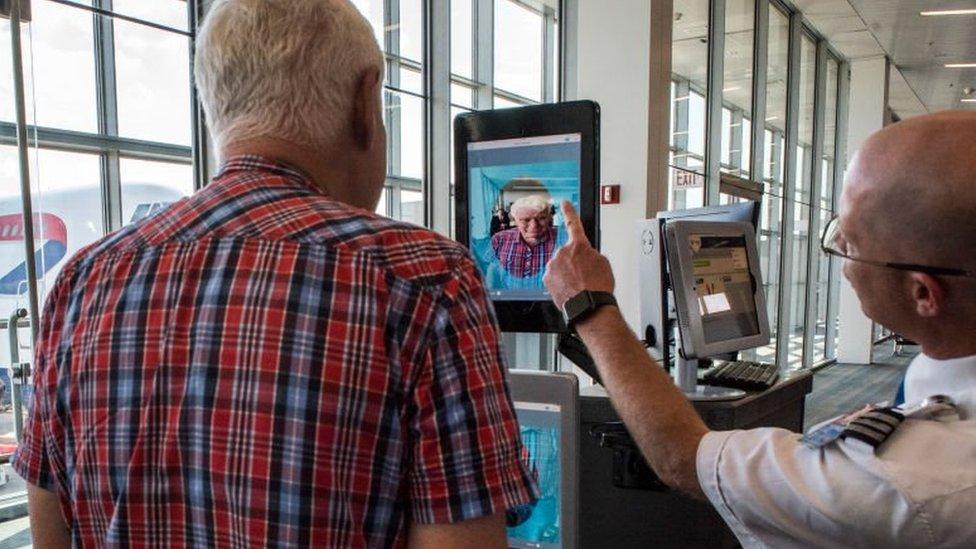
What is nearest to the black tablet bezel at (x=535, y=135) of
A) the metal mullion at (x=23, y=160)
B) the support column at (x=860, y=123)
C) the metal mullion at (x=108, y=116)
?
the metal mullion at (x=23, y=160)

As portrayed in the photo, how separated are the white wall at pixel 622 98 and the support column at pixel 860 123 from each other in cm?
630

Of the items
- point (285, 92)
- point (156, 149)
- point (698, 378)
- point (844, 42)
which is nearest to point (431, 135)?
point (156, 149)

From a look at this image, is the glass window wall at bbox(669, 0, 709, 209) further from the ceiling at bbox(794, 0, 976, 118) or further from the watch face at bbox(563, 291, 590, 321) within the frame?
the watch face at bbox(563, 291, 590, 321)

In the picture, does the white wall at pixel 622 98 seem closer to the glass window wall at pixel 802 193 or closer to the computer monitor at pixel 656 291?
the computer monitor at pixel 656 291

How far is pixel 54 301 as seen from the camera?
763 millimetres

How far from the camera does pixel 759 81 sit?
7.09 m

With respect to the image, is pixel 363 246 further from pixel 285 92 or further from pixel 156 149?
pixel 156 149

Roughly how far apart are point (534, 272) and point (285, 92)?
0.86m

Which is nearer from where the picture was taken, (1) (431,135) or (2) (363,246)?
(2) (363,246)

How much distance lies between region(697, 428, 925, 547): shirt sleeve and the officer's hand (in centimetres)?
35

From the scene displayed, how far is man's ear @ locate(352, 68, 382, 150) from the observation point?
76 centimetres

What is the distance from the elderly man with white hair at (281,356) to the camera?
0.65m

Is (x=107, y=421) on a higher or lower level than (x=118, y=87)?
lower

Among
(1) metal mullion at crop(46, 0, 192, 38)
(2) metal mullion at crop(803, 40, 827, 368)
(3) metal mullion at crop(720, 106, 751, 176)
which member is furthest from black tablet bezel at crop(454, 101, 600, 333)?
(2) metal mullion at crop(803, 40, 827, 368)
